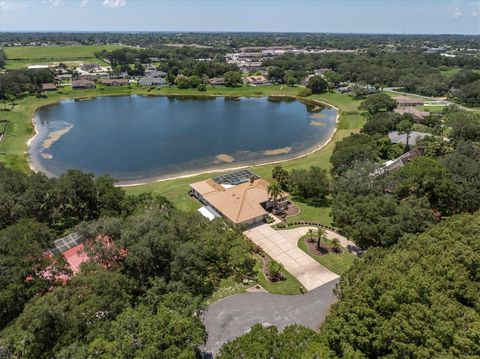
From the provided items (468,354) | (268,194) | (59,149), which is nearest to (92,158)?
(59,149)

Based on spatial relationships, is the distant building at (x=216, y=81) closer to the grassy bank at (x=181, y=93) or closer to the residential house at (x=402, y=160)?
the grassy bank at (x=181, y=93)

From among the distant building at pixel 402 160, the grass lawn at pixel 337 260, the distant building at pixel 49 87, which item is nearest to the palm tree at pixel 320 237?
the grass lawn at pixel 337 260

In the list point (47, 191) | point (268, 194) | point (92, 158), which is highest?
point (47, 191)

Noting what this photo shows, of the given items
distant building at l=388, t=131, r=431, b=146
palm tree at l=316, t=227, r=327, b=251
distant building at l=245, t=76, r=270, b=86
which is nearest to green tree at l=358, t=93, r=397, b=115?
distant building at l=388, t=131, r=431, b=146

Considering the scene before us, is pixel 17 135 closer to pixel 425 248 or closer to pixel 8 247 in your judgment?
pixel 8 247

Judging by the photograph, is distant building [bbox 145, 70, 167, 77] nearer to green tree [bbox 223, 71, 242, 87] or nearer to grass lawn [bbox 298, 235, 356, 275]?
green tree [bbox 223, 71, 242, 87]

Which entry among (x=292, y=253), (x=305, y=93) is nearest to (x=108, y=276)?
(x=292, y=253)
